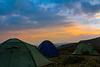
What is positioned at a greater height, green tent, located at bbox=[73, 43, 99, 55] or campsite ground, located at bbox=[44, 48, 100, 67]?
green tent, located at bbox=[73, 43, 99, 55]

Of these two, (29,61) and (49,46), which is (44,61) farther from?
(49,46)

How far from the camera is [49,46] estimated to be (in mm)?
36031

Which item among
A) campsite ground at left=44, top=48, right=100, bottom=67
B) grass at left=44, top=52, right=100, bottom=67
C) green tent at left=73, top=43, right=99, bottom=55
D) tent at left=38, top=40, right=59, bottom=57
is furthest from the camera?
green tent at left=73, top=43, right=99, bottom=55

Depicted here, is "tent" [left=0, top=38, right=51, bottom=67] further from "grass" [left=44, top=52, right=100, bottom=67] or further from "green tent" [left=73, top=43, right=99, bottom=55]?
"green tent" [left=73, top=43, right=99, bottom=55]

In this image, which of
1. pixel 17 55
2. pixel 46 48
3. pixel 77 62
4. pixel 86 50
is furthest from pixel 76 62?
pixel 86 50

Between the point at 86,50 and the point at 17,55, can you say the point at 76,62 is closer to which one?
the point at 17,55

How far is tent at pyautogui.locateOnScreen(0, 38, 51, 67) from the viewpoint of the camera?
61.4 feet

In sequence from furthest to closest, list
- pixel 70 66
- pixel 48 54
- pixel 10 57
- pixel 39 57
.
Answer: pixel 48 54 → pixel 70 66 → pixel 39 57 → pixel 10 57

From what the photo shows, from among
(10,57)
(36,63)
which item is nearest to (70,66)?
(36,63)

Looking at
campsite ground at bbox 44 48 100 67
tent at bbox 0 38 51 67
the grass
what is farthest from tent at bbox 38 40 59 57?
tent at bbox 0 38 51 67

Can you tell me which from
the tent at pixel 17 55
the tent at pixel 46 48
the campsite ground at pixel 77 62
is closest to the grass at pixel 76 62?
the campsite ground at pixel 77 62

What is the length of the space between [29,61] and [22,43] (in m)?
1.52

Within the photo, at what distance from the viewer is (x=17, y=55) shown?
1883cm

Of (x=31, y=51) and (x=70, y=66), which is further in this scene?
(x=70, y=66)
